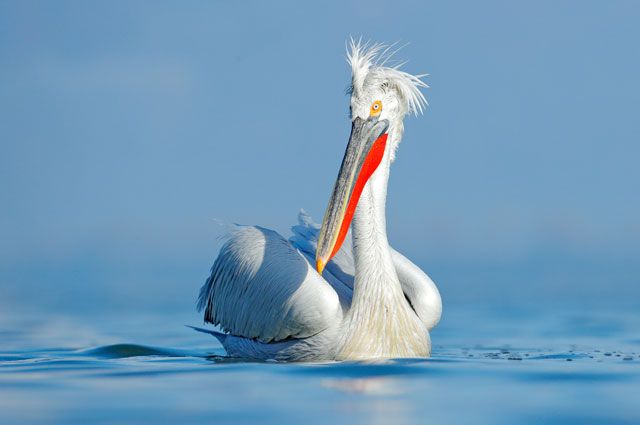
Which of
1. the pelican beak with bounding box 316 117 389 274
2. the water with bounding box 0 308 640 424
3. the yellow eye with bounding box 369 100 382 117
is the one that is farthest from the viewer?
the yellow eye with bounding box 369 100 382 117

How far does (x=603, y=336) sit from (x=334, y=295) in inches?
153

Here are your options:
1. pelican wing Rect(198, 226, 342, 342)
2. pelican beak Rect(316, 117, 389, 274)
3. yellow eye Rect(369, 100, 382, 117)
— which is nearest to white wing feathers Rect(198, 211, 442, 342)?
pelican wing Rect(198, 226, 342, 342)

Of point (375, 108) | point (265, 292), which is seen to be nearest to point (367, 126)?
point (375, 108)

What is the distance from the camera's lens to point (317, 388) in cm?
553

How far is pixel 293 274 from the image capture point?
684 centimetres

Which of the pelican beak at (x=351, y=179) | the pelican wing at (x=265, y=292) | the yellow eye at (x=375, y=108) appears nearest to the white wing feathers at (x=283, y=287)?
the pelican wing at (x=265, y=292)

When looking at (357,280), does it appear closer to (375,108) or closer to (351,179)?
(351,179)

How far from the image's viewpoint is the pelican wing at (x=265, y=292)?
261 inches

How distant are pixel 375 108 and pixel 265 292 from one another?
1.37 meters

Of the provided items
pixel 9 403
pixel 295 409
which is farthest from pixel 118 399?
pixel 295 409

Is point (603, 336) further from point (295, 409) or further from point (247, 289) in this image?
point (295, 409)

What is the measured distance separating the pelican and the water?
27cm

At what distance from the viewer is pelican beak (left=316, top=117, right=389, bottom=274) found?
656 cm

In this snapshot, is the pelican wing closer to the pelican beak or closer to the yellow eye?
the pelican beak
